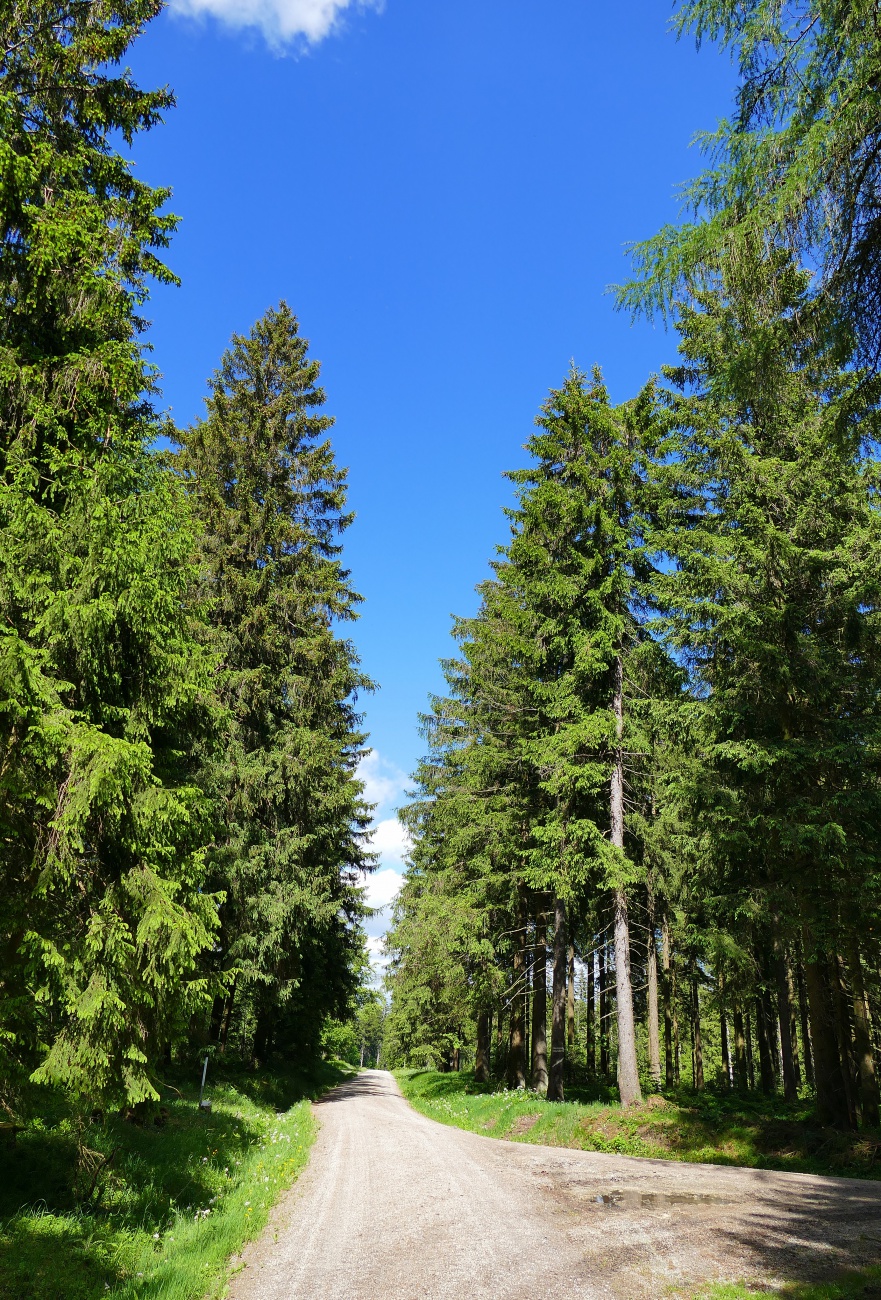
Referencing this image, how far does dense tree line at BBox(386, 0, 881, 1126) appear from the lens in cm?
565

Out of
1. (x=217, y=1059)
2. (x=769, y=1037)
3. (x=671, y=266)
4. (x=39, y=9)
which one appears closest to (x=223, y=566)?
(x=39, y=9)

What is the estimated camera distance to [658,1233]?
252 inches

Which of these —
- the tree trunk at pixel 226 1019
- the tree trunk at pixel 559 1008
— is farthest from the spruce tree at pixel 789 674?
the tree trunk at pixel 226 1019

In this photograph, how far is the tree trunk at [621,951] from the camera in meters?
13.3

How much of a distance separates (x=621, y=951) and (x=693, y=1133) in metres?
3.24

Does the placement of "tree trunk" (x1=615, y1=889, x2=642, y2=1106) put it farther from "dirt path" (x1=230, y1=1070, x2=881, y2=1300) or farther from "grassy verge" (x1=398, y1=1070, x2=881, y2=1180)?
"dirt path" (x1=230, y1=1070, x2=881, y2=1300)

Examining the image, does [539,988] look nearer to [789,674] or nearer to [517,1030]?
[517,1030]

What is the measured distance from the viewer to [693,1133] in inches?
455

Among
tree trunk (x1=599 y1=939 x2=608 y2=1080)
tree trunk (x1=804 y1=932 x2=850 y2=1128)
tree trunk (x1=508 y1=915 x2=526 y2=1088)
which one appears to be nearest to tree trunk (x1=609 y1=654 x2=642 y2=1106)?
tree trunk (x1=804 y1=932 x2=850 y2=1128)

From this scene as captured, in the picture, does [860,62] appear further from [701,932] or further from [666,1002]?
[666,1002]

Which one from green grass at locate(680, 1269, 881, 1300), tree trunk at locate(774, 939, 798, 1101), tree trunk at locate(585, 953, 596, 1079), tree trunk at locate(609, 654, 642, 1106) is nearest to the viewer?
green grass at locate(680, 1269, 881, 1300)

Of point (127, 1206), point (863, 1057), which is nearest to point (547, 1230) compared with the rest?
point (127, 1206)

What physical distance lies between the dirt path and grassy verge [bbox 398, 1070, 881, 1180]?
127cm

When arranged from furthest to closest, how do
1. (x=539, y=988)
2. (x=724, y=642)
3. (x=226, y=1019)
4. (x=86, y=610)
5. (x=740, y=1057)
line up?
(x=740, y=1057), (x=539, y=988), (x=226, y=1019), (x=724, y=642), (x=86, y=610)
